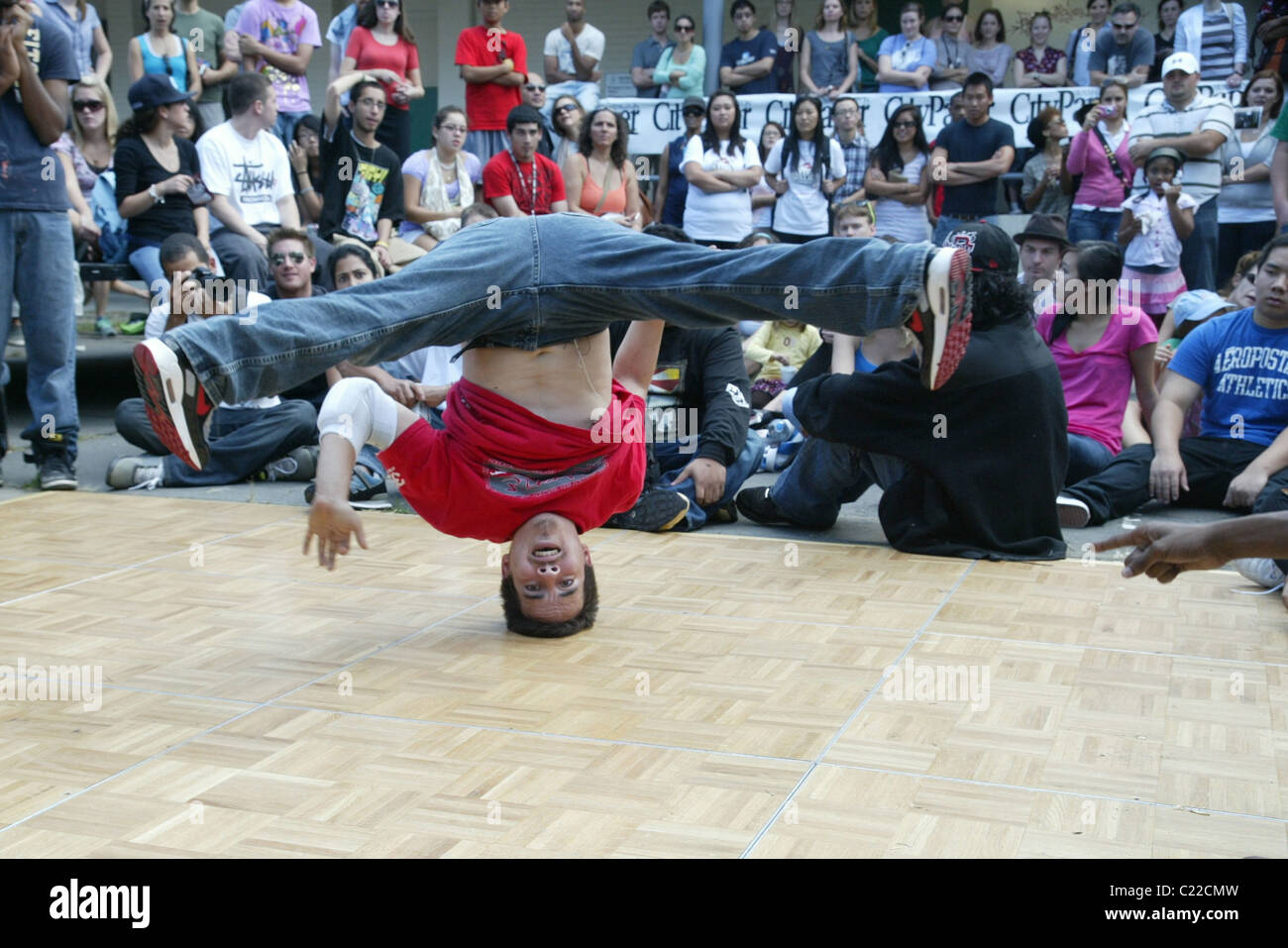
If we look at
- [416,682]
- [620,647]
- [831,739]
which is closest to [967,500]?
[620,647]

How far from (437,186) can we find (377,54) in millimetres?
983

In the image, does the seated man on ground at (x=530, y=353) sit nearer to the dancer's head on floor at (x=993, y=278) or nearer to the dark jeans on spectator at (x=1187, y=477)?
the dancer's head on floor at (x=993, y=278)

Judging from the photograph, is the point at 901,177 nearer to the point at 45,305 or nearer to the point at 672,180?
the point at 672,180

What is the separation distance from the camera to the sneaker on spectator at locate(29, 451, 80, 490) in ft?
19.9

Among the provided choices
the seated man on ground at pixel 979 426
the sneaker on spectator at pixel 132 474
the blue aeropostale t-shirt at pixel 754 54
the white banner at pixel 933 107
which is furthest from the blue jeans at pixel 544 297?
the blue aeropostale t-shirt at pixel 754 54

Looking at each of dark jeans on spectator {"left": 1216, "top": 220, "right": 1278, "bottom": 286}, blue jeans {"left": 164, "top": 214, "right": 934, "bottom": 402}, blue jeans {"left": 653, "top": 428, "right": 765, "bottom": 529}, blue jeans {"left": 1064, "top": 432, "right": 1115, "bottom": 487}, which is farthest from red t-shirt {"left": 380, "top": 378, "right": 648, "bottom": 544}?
dark jeans on spectator {"left": 1216, "top": 220, "right": 1278, "bottom": 286}

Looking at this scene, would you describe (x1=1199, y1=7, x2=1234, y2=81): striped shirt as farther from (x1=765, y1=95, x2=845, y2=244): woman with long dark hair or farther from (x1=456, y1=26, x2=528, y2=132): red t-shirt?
(x1=456, y1=26, x2=528, y2=132): red t-shirt

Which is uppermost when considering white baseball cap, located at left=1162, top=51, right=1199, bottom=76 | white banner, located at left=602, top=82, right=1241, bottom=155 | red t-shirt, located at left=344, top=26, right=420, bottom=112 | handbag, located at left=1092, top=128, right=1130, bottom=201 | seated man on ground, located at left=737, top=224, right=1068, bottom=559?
red t-shirt, located at left=344, top=26, right=420, bottom=112

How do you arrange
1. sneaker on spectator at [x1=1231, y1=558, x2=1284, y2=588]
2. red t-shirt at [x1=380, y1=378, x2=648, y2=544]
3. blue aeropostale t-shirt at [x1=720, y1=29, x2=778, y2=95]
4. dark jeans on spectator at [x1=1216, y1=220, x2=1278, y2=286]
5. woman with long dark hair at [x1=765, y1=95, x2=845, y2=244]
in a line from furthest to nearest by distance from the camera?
blue aeropostale t-shirt at [x1=720, y1=29, x2=778, y2=95], woman with long dark hair at [x1=765, y1=95, x2=845, y2=244], dark jeans on spectator at [x1=1216, y1=220, x2=1278, y2=286], sneaker on spectator at [x1=1231, y1=558, x2=1284, y2=588], red t-shirt at [x1=380, y1=378, x2=648, y2=544]

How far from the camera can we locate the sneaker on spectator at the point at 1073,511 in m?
5.48

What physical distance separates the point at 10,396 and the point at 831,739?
7390mm

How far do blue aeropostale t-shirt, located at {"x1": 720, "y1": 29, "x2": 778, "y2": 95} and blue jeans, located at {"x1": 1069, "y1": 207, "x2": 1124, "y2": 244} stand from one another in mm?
3283

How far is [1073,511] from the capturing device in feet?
18.0

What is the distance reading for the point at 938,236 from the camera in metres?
8.47
